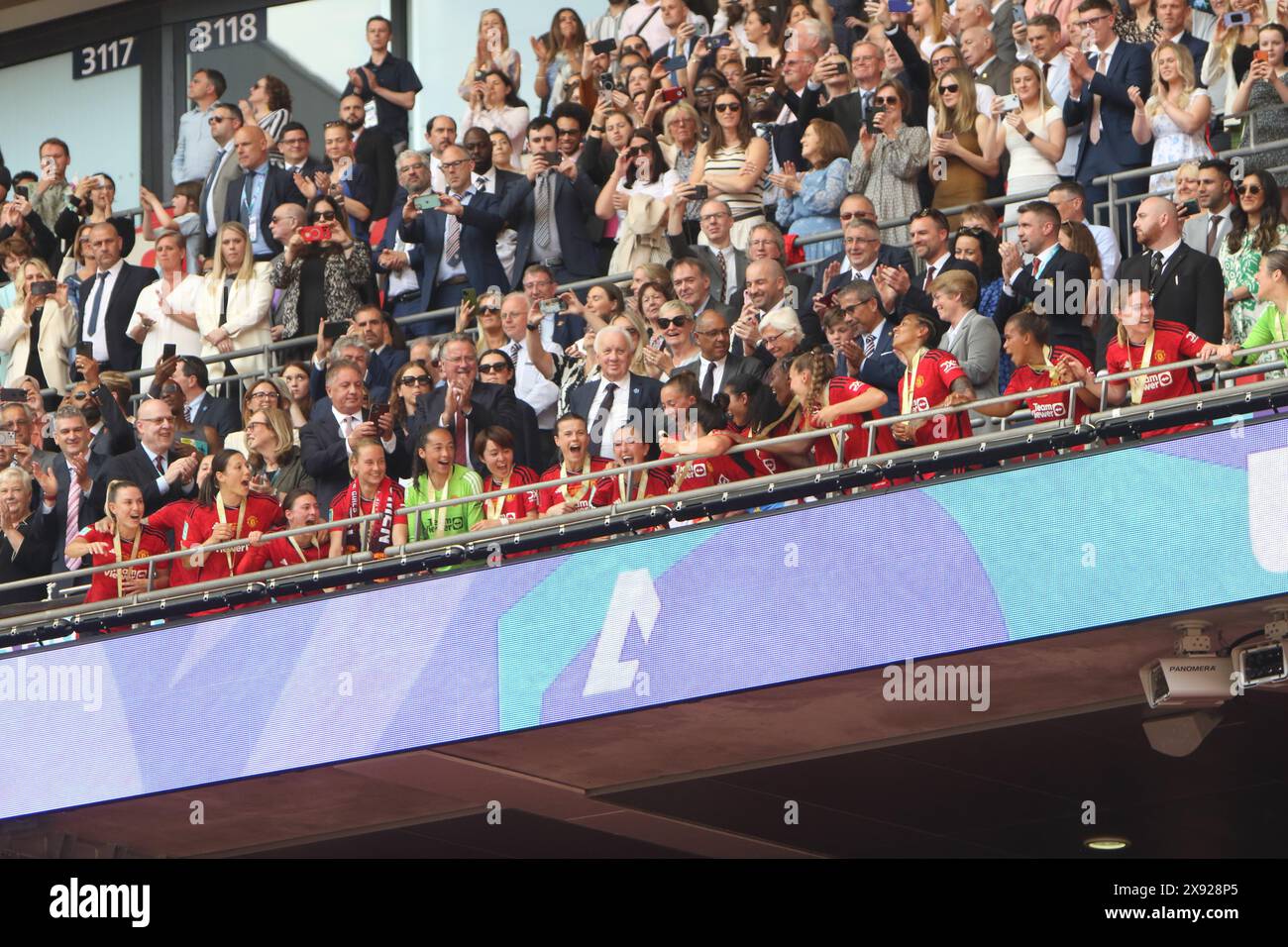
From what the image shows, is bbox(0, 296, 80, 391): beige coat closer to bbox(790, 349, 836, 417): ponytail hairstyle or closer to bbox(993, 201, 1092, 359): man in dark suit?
bbox(790, 349, 836, 417): ponytail hairstyle

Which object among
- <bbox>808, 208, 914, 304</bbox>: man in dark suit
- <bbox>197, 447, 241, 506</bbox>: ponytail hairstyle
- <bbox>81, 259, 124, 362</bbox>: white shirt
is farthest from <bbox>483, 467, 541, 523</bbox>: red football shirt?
<bbox>81, 259, 124, 362</bbox>: white shirt

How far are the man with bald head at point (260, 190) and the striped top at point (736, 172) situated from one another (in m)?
3.37

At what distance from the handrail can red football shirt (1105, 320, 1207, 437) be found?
Result: 3.90 feet

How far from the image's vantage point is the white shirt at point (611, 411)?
11.5m

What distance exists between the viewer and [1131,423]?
9406 mm

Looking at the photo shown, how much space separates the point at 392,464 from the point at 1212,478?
15.9 ft

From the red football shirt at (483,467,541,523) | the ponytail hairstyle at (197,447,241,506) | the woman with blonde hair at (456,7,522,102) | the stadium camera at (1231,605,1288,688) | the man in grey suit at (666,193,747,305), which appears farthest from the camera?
the woman with blonde hair at (456,7,522,102)

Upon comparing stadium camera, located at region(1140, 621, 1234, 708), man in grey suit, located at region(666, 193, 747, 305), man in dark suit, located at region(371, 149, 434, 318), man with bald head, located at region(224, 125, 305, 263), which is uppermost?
man with bald head, located at region(224, 125, 305, 263)

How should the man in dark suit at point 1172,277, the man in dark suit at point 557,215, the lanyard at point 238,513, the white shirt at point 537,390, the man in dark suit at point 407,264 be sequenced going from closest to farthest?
the man in dark suit at point 1172,277
the lanyard at point 238,513
the white shirt at point 537,390
the man in dark suit at point 557,215
the man in dark suit at point 407,264

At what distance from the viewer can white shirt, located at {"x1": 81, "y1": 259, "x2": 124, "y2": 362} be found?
51.4 feet

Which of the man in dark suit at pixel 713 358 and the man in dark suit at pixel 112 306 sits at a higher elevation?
the man in dark suit at pixel 112 306

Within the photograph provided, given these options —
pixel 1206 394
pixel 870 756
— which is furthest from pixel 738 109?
pixel 1206 394

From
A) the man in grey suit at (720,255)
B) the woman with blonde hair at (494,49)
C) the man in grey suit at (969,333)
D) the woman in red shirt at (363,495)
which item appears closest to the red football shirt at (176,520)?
the woman in red shirt at (363,495)

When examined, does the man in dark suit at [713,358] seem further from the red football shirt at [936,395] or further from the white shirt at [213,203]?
the white shirt at [213,203]
